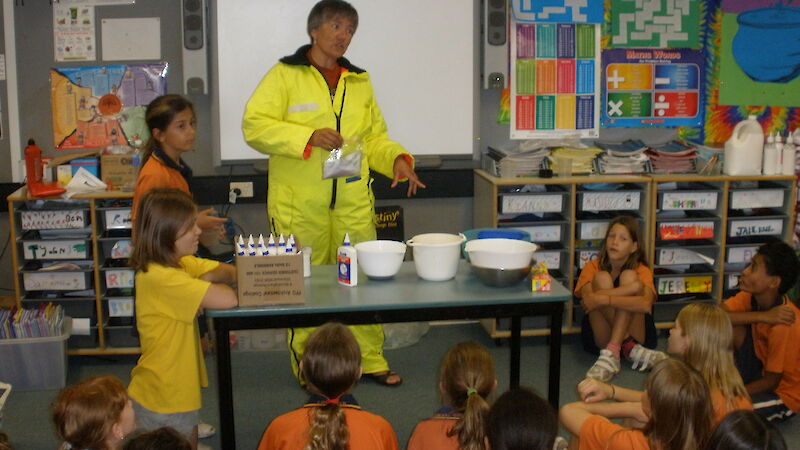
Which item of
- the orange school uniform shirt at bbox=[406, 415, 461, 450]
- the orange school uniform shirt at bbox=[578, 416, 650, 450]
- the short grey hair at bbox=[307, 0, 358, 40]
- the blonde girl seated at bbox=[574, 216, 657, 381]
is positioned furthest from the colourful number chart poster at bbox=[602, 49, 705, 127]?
the orange school uniform shirt at bbox=[406, 415, 461, 450]

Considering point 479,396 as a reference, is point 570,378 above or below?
below

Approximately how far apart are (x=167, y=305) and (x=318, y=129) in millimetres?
1118

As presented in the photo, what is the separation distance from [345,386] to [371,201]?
172 centimetres

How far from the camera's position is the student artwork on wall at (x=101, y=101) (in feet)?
14.4

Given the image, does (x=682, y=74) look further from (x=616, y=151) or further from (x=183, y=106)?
(x=183, y=106)

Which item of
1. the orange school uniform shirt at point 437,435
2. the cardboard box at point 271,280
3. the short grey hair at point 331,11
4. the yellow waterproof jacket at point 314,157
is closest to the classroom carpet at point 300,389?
the yellow waterproof jacket at point 314,157

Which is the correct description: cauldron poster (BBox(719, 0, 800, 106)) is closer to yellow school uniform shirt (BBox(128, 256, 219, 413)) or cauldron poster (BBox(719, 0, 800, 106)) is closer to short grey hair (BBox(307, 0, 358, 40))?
short grey hair (BBox(307, 0, 358, 40))

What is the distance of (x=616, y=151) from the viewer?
450 centimetres

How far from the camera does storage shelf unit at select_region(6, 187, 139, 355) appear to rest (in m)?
4.11

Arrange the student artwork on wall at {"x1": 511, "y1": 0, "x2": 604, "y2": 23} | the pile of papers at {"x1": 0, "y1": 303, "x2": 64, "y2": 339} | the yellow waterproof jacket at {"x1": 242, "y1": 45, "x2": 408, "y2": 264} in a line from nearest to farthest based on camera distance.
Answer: the yellow waterproof jacket at {"x1": 242, "y1": 45, "x2": 408, "y2": 264}, the pile of papers at {"x1": 0, "y1": 303, "x2": 64, "y2": 339}, the student artwork on wall at {"x1": 511, "y1": 0, "x2": 604, "y2": 23}

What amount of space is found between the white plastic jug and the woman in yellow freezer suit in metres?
1.89

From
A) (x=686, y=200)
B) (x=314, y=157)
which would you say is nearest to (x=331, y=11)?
(x=314, y=157)

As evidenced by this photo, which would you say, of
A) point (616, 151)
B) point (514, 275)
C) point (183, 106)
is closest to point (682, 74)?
point (616, 151)

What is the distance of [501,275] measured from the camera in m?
2.78
